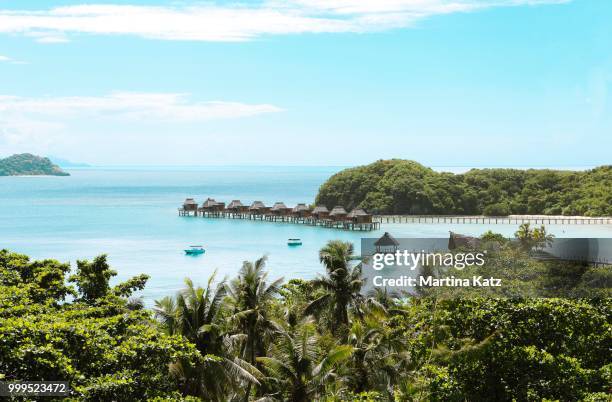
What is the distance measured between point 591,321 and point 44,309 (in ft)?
40.0

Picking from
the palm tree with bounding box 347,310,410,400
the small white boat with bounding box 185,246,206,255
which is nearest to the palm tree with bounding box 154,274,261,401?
the palm tree with bounding box 347,310,410,400

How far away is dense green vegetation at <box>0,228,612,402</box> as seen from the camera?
11070 millimetres

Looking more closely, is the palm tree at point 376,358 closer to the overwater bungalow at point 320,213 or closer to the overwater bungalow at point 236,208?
the overwater bungalow at point 320,213

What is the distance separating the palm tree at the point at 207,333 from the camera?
632 inches

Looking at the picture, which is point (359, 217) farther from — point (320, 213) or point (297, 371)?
point (297, 371)

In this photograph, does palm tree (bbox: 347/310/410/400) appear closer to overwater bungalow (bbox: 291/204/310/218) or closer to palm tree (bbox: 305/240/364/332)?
palm tree (bbox: 305/240/364/332)

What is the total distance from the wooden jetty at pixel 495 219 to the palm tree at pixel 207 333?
212ft

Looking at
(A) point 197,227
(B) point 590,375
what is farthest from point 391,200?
(B) point 590,375

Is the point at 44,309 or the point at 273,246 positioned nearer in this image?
the point at 44,309

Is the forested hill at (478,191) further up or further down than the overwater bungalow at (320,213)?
further up

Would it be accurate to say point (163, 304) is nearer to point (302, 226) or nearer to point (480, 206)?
point (302, 226)

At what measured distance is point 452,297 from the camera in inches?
647

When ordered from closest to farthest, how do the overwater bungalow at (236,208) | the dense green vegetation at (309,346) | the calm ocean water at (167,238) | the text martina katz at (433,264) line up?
the dense green vegetation at (309,346) → the text martina katz at (433,264) → the calm ocean water at (167,238) → the overwater bungalow at (236,208)

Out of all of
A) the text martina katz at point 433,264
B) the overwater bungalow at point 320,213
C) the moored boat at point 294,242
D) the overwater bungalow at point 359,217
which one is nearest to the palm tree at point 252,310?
the text martina katz at point 433,264
